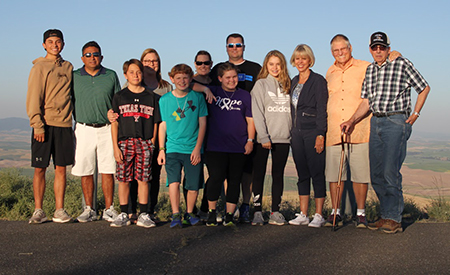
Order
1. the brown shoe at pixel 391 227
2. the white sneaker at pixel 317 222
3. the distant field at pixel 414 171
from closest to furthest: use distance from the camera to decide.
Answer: the brown shoe at pixel 391 227, the white sneaker at pixel 317 222, the distant field at pixel 414 171

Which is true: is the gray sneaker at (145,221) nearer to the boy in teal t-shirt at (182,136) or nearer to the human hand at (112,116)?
the boy in teal t-shirt at (182,136)

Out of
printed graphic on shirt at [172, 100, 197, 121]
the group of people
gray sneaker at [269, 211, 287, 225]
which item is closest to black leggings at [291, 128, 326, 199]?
the group of people

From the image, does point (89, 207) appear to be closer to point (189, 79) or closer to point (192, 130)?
point (192, 130)

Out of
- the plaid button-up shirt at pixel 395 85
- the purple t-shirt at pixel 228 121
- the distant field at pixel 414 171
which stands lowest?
the distant field at pixel 414 171

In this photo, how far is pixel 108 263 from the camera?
4023 millimetres

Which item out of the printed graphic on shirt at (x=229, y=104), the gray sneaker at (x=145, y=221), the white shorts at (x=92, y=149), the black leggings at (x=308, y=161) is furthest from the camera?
the white shorts at (x=92, y=149)

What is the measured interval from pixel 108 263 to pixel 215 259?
963mm

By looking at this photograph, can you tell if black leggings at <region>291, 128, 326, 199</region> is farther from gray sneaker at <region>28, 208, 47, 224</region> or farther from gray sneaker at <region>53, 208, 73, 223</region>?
gray sneaker at <region>28, 208, 47, 224</region>

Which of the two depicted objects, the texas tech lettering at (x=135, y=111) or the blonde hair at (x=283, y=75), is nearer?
the texas tech lettering at (x=135, y=111)

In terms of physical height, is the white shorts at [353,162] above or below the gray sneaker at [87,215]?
above

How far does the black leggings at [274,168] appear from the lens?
5914mm

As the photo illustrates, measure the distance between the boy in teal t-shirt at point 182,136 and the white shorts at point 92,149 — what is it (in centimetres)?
86

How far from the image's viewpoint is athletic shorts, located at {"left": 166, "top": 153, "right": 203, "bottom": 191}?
570 centimetres

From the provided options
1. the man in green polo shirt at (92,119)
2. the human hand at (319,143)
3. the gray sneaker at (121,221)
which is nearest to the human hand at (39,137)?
the man in green polo shirt at (92,119)
